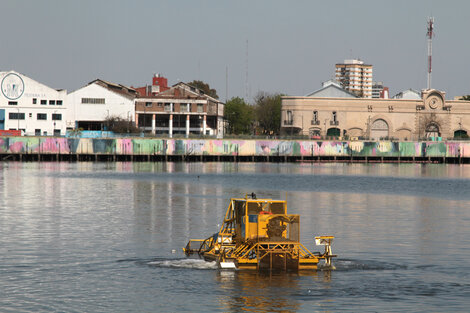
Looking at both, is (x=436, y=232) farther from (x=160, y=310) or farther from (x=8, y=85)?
(x=8, y=85)

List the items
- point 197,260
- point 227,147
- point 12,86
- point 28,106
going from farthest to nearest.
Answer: point 28,106 < point 12,86 < point 227,147 < point 197,260

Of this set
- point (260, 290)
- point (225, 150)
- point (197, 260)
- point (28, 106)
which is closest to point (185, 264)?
point (197, 260)

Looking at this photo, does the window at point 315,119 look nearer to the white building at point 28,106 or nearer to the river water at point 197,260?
the white building at point 28,106

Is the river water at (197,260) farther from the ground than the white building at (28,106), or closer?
closer

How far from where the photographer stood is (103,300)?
28672 millimetres

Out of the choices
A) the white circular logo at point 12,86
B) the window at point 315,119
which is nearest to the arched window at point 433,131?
the window at point 315,119

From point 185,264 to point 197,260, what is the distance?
1.17 metres

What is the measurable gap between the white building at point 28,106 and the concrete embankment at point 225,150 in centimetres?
1250

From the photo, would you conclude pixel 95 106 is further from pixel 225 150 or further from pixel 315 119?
pixel 315 119

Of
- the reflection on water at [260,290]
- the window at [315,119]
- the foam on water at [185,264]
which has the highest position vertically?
the window at [315,119]

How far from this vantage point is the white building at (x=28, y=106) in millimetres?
164375

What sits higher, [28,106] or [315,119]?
[28,106]

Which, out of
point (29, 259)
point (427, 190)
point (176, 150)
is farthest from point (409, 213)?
point (176, 150)

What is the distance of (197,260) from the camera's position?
119 ft
